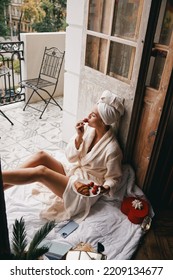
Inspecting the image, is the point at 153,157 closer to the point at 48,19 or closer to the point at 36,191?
the point at 36,191

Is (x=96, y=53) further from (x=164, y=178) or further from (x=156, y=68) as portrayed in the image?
(x=164, y=178)

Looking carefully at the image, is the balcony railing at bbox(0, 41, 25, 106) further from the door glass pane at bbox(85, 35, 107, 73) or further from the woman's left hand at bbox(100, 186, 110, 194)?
the woman's left hand at bbox(100, 186, 110, 194)

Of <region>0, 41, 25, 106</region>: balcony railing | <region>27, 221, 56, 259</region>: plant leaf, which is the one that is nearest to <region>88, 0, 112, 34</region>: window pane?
<region>27, 221, 56, 259</region>: plant leaf

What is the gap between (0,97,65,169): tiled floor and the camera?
9.22 feet

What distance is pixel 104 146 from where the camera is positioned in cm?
198

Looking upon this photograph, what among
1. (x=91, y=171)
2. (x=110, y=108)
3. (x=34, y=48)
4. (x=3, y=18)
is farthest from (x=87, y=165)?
(x=3, y=18)

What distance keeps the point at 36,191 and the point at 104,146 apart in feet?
2.43

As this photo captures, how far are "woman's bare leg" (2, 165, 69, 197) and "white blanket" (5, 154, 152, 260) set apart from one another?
23cm

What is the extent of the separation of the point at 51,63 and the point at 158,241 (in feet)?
10.3

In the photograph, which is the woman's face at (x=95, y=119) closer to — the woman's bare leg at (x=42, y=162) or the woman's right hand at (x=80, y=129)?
the woman's right hand at (x=80, y=129)

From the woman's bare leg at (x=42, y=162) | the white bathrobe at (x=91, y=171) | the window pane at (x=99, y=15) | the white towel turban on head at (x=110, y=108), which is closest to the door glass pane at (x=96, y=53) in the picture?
the window pane at (x=99, y=15)

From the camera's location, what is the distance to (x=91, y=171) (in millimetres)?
2047

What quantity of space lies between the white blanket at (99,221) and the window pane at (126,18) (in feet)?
3.79
